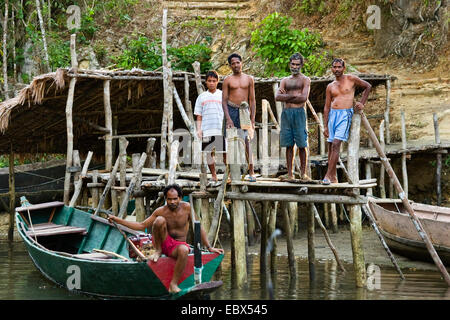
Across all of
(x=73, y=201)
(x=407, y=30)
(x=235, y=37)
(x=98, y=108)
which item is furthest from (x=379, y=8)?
(x=73, y=201)

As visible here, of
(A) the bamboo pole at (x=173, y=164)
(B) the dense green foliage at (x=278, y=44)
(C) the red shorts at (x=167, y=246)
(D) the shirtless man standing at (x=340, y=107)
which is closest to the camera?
(C) the red shorts at (x=167, y=246)

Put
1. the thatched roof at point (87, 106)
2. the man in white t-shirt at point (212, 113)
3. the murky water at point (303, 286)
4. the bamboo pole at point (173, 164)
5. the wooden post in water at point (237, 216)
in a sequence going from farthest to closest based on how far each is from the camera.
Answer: the thatched roof at point (87, 106) → the bamboo pole at point (173, 164) → the man in white t-shirt at point (212, 113) → the murky water at point (303, 286) → the wooden post in water at point (237, 216)

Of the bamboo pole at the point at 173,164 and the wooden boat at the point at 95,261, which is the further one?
the bamboo pole at the point at 173,164

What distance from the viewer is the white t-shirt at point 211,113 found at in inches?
343

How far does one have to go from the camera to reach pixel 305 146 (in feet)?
26.6

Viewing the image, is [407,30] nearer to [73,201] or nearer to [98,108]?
[98,108]

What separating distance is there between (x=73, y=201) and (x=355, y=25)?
13.2 m

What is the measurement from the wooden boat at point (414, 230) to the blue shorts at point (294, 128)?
329 centimetres

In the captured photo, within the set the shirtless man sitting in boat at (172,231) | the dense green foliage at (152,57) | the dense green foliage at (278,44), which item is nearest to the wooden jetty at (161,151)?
the shirtless man sitting in boat at (172,231)

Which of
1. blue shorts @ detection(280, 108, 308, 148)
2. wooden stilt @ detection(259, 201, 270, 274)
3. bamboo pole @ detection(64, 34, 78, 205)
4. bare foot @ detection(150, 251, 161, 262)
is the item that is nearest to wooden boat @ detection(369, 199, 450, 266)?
wooden stilt @ detection(259, 201, 270, 274)

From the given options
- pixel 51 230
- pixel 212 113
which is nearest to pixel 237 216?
pixel 212 113

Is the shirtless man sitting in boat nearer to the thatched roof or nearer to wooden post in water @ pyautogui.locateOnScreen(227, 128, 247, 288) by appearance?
wooden post in water @ pyautogui.locateOnScreen(227, 128, 247, 288)

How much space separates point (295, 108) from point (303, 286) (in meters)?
2.62

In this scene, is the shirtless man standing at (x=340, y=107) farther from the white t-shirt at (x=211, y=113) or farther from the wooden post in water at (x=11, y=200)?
the wooden post in water at (x=11, y=200)
